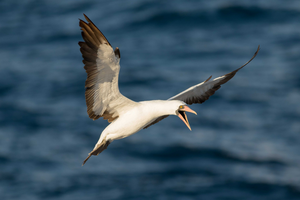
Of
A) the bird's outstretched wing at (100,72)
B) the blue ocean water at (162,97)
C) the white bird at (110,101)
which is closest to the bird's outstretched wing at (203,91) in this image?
the white bird at (110,101)

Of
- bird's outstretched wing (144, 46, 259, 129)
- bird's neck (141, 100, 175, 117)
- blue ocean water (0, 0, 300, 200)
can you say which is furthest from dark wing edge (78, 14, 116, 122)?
blue ocean water (0, 0, 300, 200)

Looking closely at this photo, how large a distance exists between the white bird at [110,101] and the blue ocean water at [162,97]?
43673mm

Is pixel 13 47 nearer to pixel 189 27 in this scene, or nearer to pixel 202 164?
pixel 189 27

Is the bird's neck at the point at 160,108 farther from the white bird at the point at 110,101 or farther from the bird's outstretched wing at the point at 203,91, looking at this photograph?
the bird's outstretched wing at the point at 203,91

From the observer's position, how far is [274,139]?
5903cm

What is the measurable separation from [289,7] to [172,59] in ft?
76.8

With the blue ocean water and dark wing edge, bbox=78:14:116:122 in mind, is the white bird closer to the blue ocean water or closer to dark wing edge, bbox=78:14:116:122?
dark wing edge, bbox=78:14:116:122

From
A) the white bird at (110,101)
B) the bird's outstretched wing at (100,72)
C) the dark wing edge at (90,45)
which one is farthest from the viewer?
the white bird at (110,101)

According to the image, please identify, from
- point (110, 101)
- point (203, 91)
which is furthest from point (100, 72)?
point (203, 91)

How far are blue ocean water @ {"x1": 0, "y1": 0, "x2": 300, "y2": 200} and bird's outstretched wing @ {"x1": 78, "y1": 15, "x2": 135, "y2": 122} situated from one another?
44.0 metres

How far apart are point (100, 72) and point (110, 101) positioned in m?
1.24

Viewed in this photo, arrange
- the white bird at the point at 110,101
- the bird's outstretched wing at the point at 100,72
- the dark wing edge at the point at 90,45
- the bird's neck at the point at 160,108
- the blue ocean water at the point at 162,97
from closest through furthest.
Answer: the dark wing edge at the point at 90,45, the bird's outstretched wing at the point at 100,72, the white bird at the point at 110,101, the bird's neck at the point at 160,108, the blue ocean water at the point at 162,97

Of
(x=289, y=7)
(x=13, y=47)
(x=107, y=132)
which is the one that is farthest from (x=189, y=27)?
(x=107, y=132)

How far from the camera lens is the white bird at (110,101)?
10.2m
